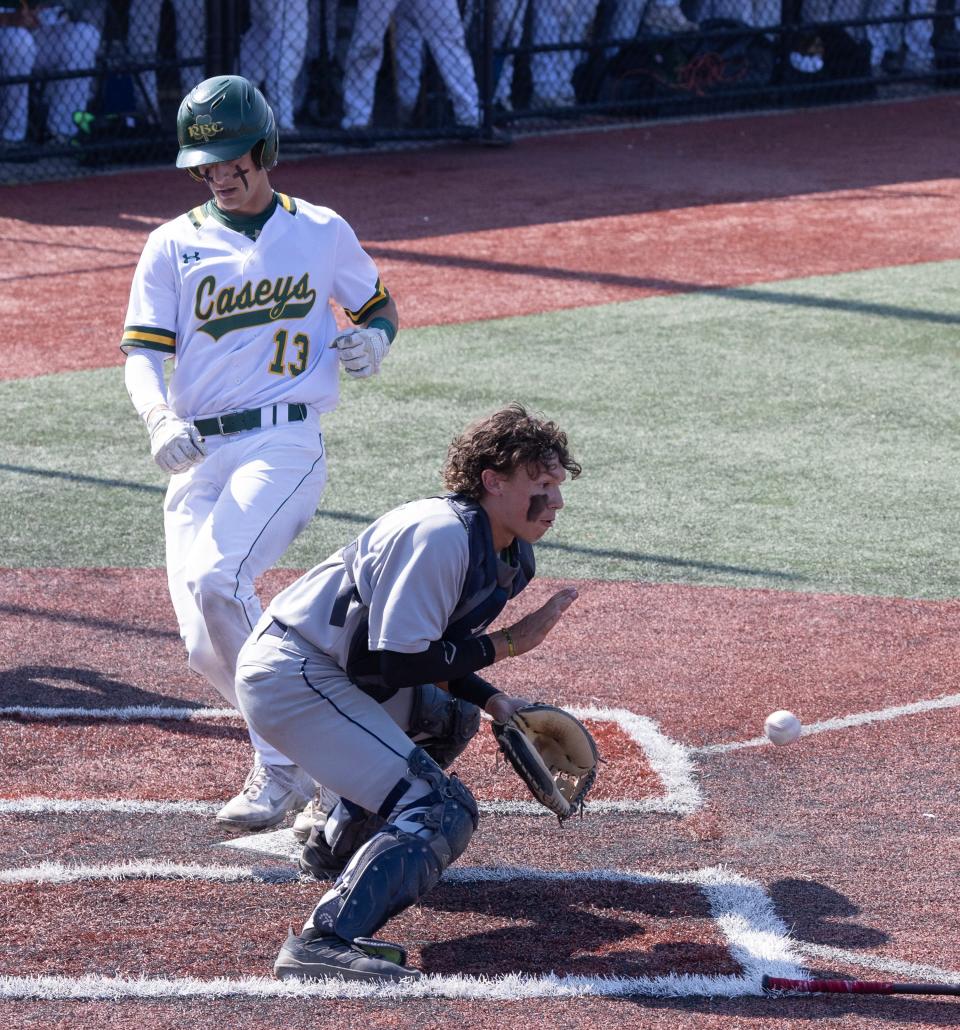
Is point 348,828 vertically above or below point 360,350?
below

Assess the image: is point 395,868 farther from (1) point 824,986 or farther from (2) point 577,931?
(1) point 824,986

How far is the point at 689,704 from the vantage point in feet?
16.0

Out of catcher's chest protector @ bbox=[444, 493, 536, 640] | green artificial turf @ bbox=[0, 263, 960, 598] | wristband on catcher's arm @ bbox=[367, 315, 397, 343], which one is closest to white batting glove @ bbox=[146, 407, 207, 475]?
wristband on catcher's arm @ bbox=[367, 315, 397, 343]

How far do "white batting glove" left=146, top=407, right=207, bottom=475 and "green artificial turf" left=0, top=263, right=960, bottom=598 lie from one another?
205cm

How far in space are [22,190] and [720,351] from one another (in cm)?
657

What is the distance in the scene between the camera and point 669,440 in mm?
7496

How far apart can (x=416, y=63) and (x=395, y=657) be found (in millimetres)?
11594

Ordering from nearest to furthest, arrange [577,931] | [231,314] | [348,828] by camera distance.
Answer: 1. [577,931]
2. [348,828]
3. [231,314]

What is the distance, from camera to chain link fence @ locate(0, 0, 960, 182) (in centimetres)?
1327

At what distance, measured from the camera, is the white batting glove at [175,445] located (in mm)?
4020

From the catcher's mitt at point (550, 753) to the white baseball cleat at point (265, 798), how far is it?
0.65m

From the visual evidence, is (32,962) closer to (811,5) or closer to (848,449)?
(848,449)

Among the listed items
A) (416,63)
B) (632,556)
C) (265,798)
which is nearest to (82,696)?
(265,798)

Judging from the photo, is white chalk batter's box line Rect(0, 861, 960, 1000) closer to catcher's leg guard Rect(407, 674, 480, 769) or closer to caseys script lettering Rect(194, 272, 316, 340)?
catcher's leg guard Rect(407, 674, 480, 769)
